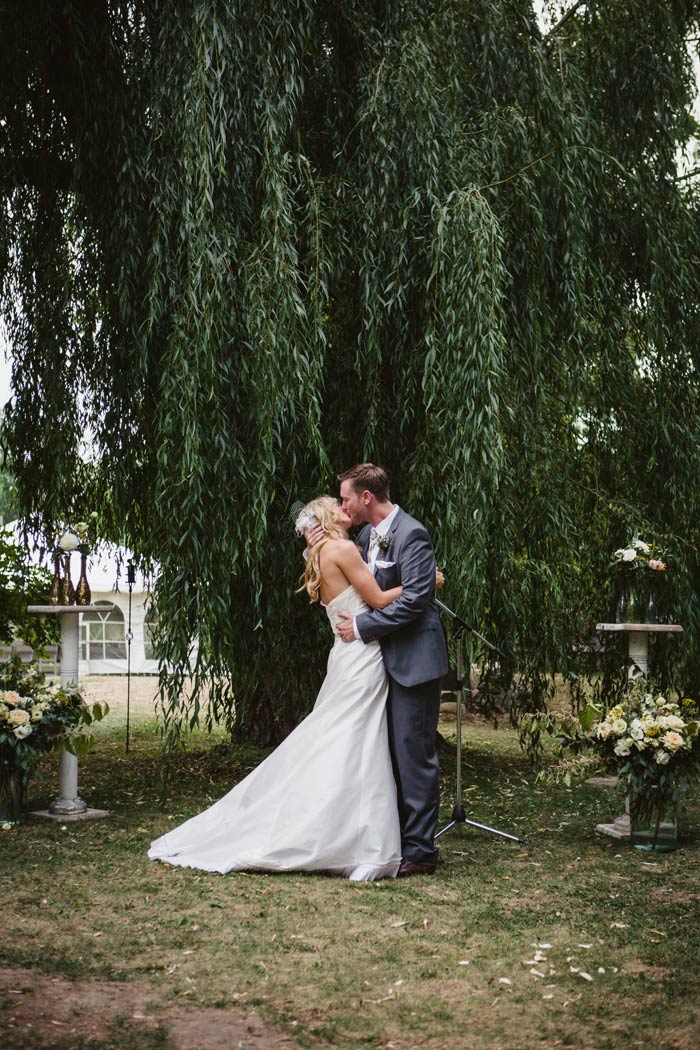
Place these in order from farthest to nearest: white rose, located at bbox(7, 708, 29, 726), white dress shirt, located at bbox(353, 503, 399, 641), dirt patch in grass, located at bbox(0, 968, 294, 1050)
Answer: white rose, located at bbox(7, 708, 29, 726)
white dress shirt, located at bbox(353, 503, 399, 641)
dirt patch in grass, located at bbox(0, 968, 294, 1050)

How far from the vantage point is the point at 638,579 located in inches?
285

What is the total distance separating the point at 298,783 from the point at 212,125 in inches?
130

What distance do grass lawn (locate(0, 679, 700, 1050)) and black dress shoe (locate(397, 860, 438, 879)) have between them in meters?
0.11

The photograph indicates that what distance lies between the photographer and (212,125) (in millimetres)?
5586

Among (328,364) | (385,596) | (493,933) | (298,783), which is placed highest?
(328,364)

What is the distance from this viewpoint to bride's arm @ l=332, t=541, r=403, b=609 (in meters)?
5.02

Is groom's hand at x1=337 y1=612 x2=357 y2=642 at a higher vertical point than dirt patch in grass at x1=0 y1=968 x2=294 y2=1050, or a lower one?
higher

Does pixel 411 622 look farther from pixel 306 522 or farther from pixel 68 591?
pixel 68 591

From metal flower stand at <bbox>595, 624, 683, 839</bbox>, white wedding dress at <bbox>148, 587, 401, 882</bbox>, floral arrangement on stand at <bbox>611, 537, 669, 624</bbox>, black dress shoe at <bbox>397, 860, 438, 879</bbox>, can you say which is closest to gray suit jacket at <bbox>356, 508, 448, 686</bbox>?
white wedding dress at <bbox>148, 587, 401, 882</bbox>

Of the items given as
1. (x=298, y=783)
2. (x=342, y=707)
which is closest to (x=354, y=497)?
(x=342, y=707)

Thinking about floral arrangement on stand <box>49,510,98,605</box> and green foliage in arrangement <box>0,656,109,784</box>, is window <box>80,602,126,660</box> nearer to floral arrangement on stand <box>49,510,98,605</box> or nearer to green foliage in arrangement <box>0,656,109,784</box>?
floral arrangement on stand <box>49,510,98,605</box>

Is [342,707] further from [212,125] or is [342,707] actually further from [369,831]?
[212,125]

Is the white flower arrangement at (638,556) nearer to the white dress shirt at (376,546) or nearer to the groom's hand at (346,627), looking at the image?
the white dress shirt at (376,546)

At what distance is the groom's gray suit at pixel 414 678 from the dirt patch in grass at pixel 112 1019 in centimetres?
176
